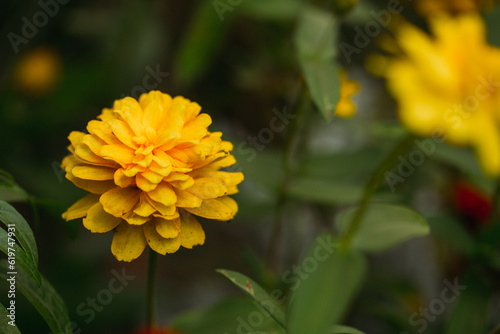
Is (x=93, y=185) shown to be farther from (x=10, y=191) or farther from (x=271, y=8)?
(x=271, y=8)

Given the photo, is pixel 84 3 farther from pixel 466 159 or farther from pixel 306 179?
pixel 466 159

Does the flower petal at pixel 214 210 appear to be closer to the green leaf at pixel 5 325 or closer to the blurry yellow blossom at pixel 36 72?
the green leaf at pixel 5 325

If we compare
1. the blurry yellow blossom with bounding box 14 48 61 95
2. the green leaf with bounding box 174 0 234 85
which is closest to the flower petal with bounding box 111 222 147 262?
the green leaf with bounding box 174 0 234 85

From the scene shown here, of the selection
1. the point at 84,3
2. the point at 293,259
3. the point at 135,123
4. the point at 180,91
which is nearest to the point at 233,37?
the point at 180,91

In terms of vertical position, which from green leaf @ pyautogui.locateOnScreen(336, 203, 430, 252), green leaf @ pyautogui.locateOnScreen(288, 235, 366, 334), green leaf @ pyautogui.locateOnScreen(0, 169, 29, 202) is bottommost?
green leaf @ pyautogui.locateOnScreen(288, 235, 366, 334)

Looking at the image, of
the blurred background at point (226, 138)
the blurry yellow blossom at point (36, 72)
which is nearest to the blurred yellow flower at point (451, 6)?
the blurred background at point (226, 138)

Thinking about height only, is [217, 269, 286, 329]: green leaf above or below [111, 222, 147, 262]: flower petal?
below

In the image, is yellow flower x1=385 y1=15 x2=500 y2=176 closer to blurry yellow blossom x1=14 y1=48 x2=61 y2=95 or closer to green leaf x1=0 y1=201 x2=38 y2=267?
green leaf x1=0 y1=201 x2=38 y2=267
